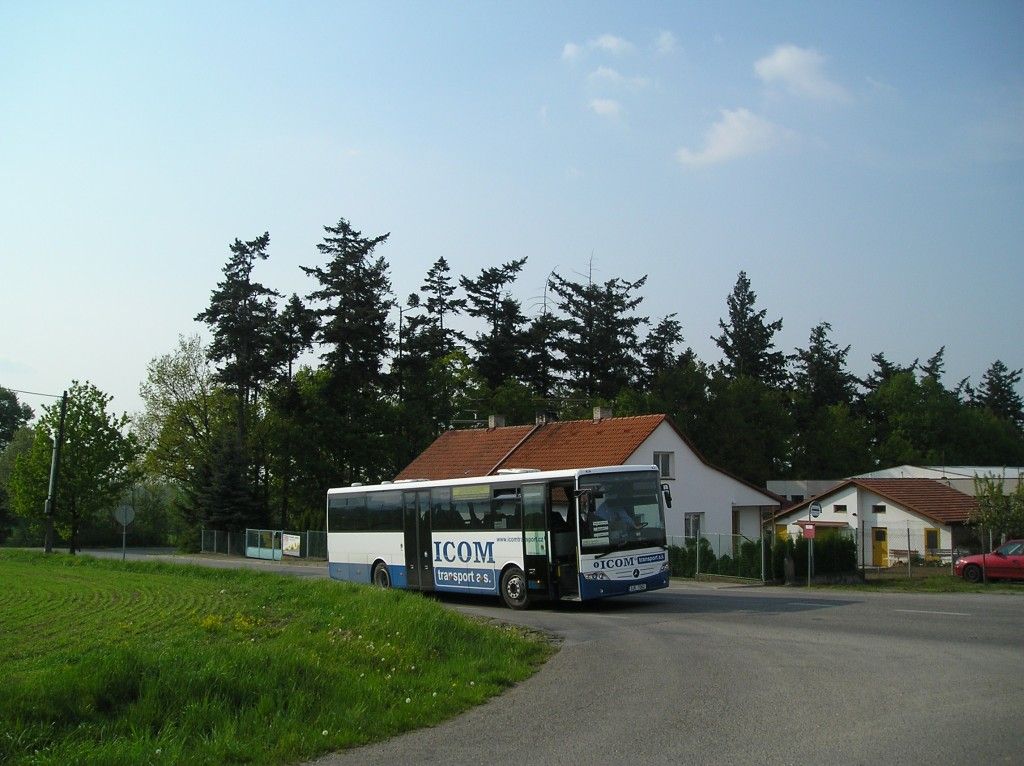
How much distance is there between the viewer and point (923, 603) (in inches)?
880

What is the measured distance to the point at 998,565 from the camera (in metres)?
31.3

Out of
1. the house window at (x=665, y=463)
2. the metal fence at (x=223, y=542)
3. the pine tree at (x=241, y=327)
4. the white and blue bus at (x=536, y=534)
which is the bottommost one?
the metal fence at (x=223, y=542)

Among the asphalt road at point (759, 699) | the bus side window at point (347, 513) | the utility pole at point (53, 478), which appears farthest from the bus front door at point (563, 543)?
the utility pole at point (53, 478)

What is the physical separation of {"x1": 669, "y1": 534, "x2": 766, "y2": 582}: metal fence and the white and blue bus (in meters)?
12.6

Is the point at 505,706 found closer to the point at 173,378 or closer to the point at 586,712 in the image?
the point at 586,712

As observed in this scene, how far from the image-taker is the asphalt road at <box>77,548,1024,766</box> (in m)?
8.20

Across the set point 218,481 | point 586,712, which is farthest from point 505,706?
point 218,481

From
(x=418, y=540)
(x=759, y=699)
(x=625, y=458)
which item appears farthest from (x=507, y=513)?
(x=625, y=458)

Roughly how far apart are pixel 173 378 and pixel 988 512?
170 feet

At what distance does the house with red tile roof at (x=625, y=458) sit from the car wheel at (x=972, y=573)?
14007 mm

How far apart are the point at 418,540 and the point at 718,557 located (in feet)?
44.8

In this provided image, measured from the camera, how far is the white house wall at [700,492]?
1833 inches

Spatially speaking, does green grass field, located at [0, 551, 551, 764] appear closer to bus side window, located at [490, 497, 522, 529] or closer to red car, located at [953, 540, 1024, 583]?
bus side window, located at [490, 497, 522, 529]

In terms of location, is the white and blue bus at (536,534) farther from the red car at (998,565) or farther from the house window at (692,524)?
the house window at (692,524)
